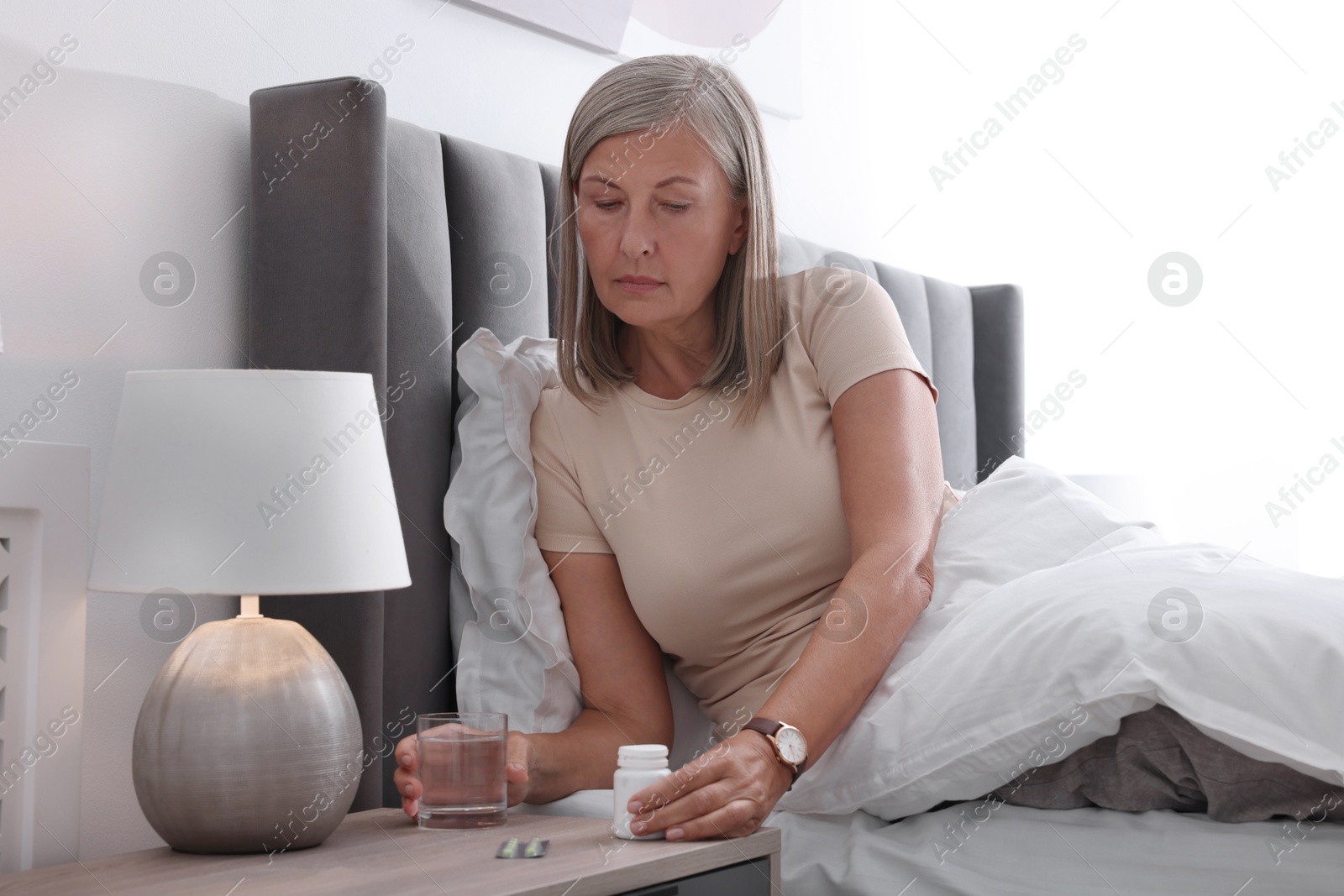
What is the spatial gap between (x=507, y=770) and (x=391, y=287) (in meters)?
A: 0.60

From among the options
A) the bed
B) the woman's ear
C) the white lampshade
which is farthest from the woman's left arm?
the white lampshade

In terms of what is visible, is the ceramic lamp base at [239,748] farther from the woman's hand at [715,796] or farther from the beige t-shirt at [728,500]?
the beige t-shirt at [728,500]

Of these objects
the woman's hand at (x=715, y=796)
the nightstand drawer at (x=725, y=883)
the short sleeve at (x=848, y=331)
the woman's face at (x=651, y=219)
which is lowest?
the nightstand drawer at (x=725, y=883)

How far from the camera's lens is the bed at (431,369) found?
997 millimetres

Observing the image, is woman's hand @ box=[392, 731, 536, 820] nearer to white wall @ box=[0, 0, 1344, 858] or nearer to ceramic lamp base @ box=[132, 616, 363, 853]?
ceramic lamp base @ box=[132, 616, 363, 853]

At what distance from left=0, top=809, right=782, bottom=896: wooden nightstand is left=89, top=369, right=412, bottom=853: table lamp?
4 cm

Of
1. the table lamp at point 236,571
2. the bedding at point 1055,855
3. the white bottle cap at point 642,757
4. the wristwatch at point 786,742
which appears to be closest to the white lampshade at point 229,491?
the table lamp at point 236,571

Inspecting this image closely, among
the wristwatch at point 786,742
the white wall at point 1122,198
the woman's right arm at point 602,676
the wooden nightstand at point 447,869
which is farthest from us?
the white wall at point 1122,198

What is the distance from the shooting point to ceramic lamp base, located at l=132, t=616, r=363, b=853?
95 centimetres

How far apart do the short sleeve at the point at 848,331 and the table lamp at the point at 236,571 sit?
25.1 inches

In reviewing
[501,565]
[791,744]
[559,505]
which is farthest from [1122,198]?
[791,744]

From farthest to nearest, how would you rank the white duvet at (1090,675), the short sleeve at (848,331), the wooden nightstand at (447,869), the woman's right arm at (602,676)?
the short sleeve at (848,331)
the woman's right arm at (602,676)
the white duvet at (1090,675)
the wooden nightstand at (447,869)

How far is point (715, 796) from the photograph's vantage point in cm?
102

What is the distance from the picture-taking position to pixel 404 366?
56.6 inches
